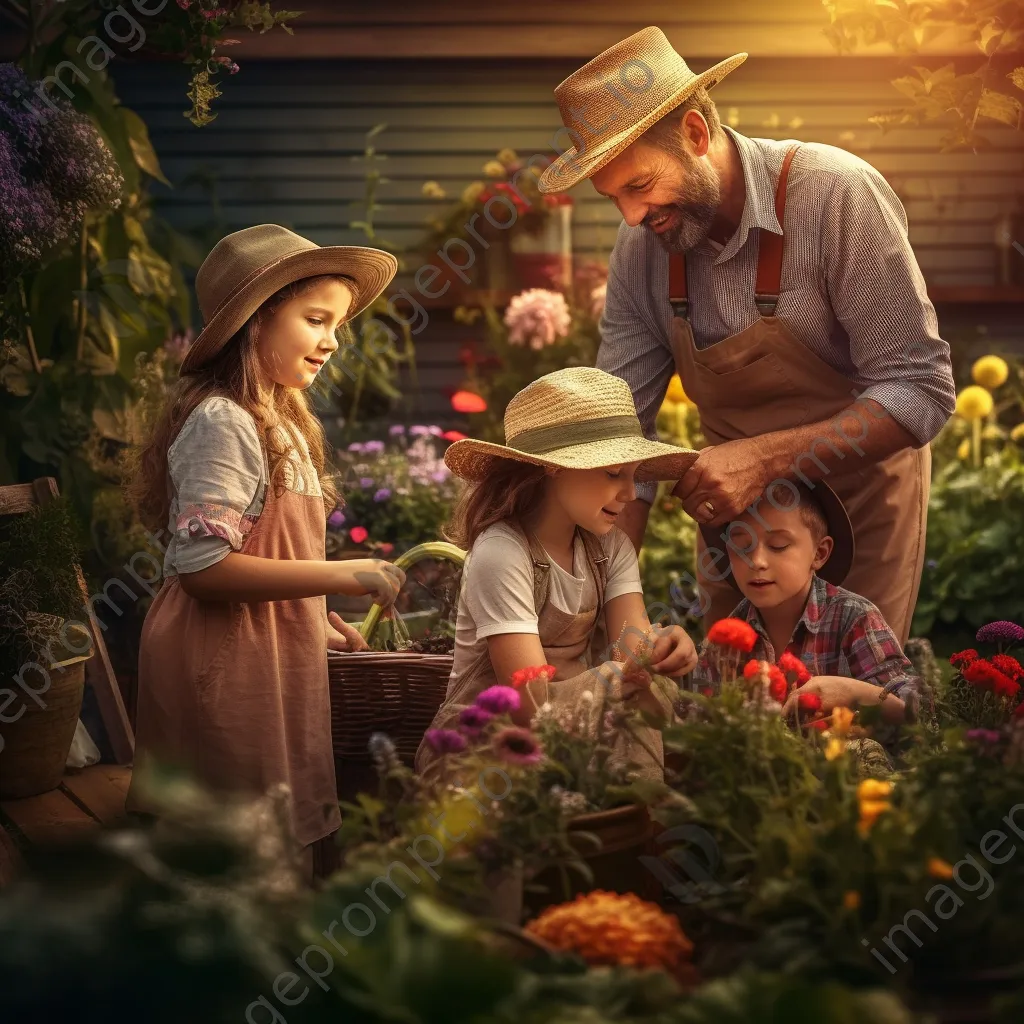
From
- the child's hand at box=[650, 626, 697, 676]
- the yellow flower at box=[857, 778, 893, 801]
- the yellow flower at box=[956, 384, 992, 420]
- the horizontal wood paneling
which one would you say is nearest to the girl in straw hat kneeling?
the child's hand at box=[650, 626, 697, 676]

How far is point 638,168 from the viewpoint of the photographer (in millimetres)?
2877

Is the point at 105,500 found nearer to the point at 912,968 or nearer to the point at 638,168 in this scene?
the point at 638,168

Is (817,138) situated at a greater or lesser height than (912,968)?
greater

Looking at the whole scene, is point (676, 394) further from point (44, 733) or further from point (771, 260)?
point (44, 733)

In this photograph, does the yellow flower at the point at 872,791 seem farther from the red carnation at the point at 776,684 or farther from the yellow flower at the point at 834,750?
the red carnation at the point at 776,684

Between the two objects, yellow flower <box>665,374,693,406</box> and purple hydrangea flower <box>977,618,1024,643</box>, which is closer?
purple hydrangea flower <box>977,618,1024,643</box>

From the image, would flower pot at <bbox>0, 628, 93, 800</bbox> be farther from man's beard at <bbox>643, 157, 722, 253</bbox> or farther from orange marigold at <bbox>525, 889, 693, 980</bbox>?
orange marigold at <bbox>525, 889, 693, 980</bbox>

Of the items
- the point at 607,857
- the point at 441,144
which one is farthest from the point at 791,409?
the point at 441,144

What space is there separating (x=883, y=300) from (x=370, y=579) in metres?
1.29

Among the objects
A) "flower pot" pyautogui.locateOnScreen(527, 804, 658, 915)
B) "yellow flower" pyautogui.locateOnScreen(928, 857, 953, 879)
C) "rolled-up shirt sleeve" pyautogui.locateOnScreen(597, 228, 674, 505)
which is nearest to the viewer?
"yellow flower" pyautogui.locateOnScreen(928, 857, 953, 879)

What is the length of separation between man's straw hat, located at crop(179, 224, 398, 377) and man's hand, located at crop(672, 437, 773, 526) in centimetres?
84

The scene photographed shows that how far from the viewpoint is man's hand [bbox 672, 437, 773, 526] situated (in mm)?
2799

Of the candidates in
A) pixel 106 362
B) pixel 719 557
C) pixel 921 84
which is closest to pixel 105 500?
pixel 106 362

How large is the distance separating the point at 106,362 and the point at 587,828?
146 inches
